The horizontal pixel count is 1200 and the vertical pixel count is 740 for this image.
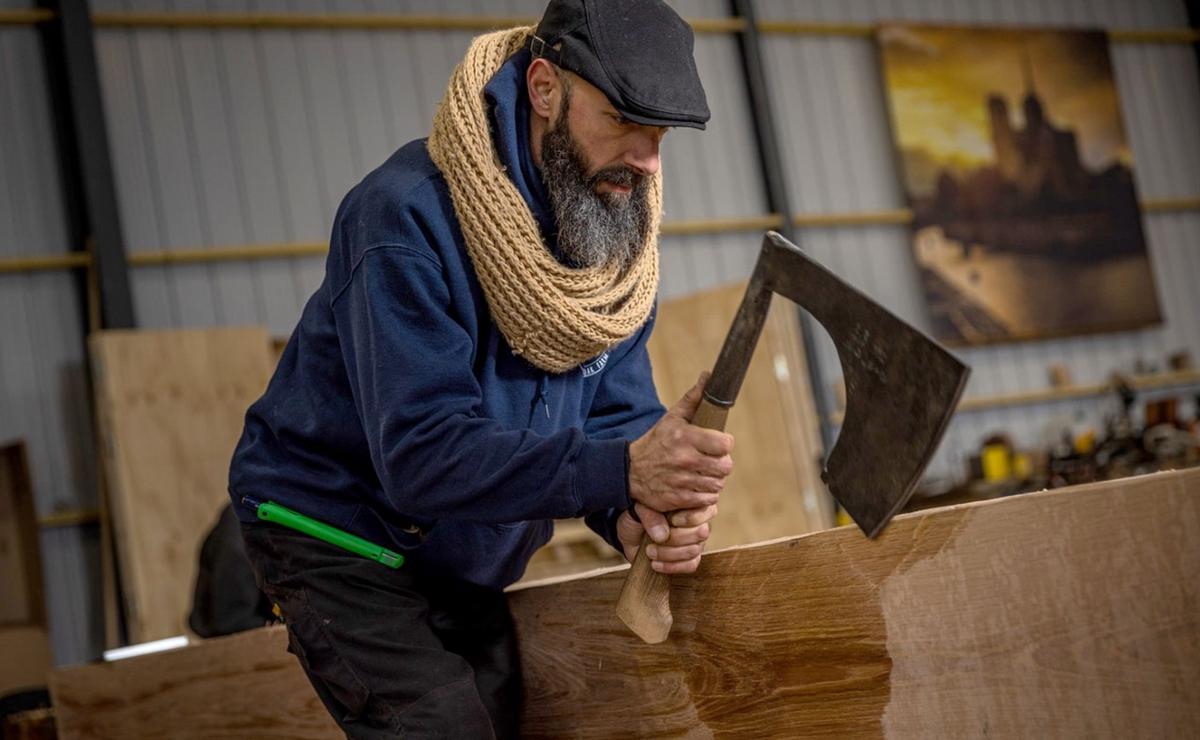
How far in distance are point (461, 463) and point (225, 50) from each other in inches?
264

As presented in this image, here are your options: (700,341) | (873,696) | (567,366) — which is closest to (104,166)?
(700,341)

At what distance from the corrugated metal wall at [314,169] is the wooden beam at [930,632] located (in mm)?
5774

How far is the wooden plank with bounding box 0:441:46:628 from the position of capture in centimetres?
696

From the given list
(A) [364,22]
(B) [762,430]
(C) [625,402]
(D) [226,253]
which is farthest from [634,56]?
(A) [364,22]

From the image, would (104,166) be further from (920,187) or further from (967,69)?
(967,69)

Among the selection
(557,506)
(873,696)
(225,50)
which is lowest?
(873,696)

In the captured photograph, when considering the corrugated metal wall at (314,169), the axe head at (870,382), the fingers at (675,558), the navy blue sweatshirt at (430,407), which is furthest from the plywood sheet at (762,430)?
the axe head at (870,382)

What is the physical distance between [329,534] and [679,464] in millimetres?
654

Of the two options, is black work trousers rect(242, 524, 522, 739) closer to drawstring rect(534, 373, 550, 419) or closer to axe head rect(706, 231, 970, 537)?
drawstring rect(534, 373, 550, 419)

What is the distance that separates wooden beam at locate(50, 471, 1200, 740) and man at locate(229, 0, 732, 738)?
5.0 inches

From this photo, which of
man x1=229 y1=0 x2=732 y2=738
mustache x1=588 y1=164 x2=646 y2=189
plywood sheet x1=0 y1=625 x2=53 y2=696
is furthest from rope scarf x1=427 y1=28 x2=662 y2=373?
plywood sheet x1=0 y1=625 x2=53 y2=696

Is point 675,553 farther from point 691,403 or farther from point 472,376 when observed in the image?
point 472,376

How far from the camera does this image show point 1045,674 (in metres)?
1.63

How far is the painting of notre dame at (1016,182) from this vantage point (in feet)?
33.3
